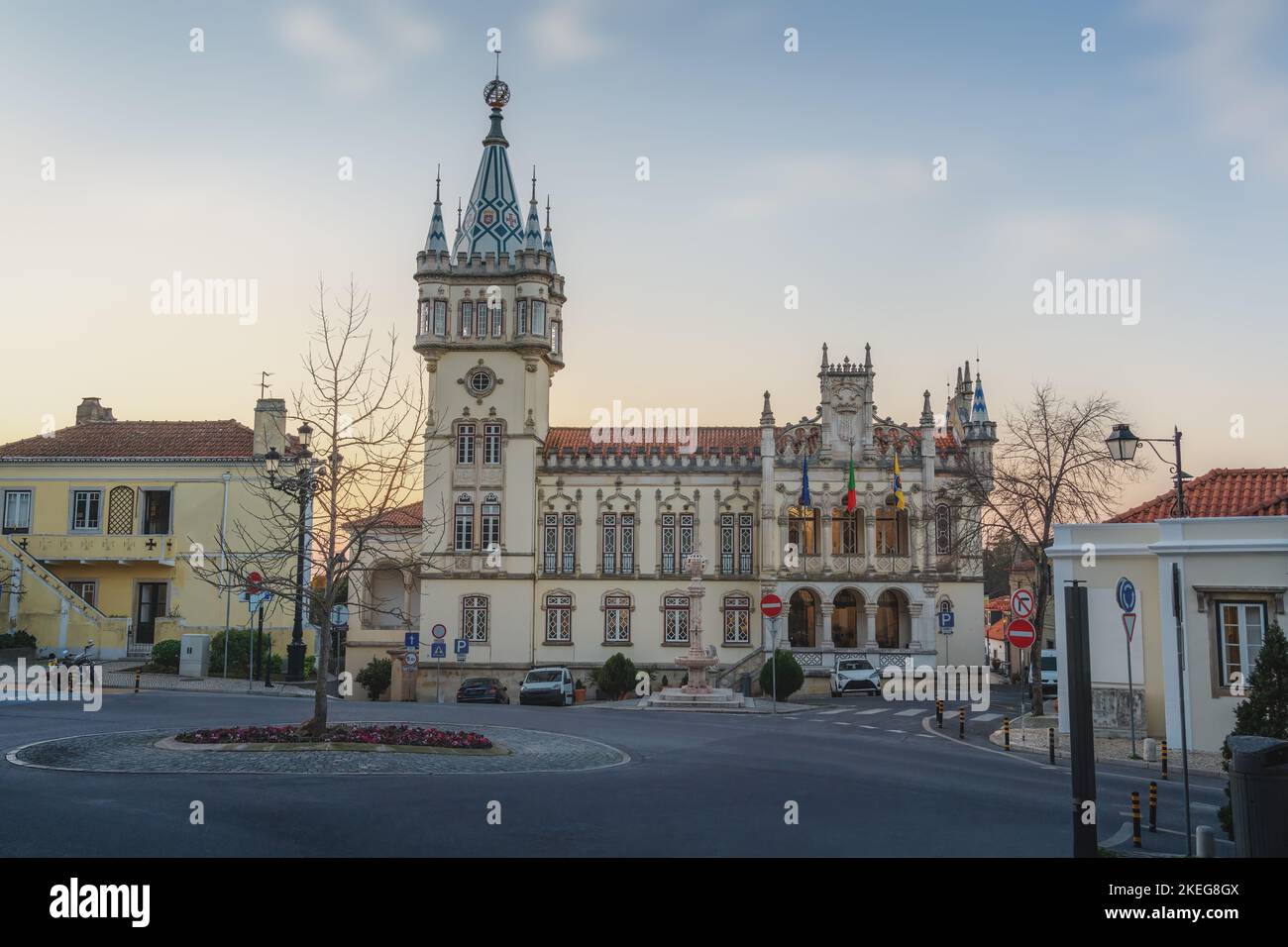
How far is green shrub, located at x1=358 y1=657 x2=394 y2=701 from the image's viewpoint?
4491 cm

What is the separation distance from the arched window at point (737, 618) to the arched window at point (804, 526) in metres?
3.51

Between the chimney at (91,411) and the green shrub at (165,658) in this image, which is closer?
the green shrub at (165,658)

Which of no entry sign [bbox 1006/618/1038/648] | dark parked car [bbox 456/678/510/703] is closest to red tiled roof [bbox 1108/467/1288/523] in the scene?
no entry sign [bbox 1006/618/1038/648]

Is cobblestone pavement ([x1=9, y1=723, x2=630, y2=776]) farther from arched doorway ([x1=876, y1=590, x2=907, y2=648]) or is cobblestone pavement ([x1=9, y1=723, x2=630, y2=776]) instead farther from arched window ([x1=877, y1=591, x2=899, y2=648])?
arched window ([x1=877, y1=591, x2=899, y2=648])

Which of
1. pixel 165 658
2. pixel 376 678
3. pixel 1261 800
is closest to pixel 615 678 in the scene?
pixel 376 678

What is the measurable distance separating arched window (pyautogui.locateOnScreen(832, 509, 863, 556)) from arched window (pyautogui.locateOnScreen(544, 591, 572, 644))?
12.4m

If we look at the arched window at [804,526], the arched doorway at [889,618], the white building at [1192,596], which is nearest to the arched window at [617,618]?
the arched window at [804,526]

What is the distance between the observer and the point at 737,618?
1857 inches

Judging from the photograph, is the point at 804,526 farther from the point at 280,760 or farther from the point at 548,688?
the point at 280,760

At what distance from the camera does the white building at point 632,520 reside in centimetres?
4669

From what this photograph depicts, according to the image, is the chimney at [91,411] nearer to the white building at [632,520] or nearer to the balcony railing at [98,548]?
the balcony railing at [98,548]

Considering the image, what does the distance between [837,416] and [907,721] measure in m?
20.4

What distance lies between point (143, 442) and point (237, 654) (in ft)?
40.4

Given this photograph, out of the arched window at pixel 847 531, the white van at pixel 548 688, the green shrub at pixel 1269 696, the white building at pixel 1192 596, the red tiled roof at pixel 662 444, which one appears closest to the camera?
the green shrub at pixel 1269 696
